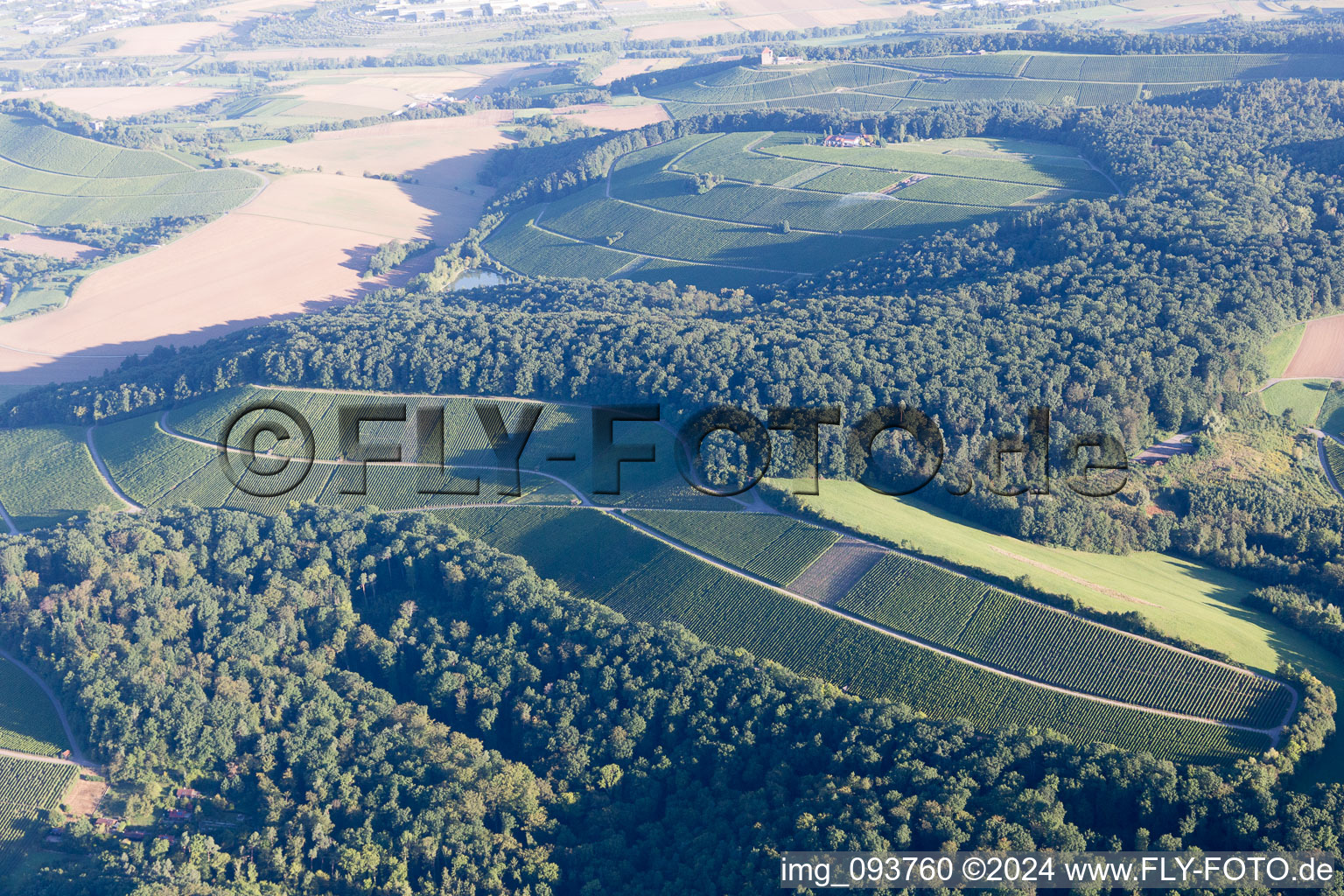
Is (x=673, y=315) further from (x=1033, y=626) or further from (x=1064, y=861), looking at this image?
(x=1064, y=861)

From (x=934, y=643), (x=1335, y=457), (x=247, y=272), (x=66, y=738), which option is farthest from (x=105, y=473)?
(x=1335, y=457)

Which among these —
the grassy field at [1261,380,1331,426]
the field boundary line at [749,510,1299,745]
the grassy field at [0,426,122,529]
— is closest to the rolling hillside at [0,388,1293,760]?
the field boundary line at [749,510,1299,745]

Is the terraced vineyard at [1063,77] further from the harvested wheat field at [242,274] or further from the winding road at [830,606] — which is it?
the winding road at [830,606]

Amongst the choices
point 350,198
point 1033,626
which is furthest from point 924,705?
point 350,198

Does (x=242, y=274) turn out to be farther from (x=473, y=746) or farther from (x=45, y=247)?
(x=473, y=746)

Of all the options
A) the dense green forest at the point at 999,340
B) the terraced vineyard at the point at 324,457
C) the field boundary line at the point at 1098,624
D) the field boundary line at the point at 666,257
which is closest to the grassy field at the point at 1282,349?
the dense green forest at the point at 999,340

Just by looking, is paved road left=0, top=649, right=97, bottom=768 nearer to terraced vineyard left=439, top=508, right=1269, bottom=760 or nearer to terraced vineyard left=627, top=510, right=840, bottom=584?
terraced vineyard left=439, top=508, right=1269, bottom=760

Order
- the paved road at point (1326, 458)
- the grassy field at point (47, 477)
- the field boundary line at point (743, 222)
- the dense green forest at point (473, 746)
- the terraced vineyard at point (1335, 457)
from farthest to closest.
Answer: the field boundary line at point (743, 222) < the grassy field at point (47, 477) < the terraced vineyard at point (1335, 457) < the paved road at point (1326, 458) < the dense green forest at point (473, 746)
